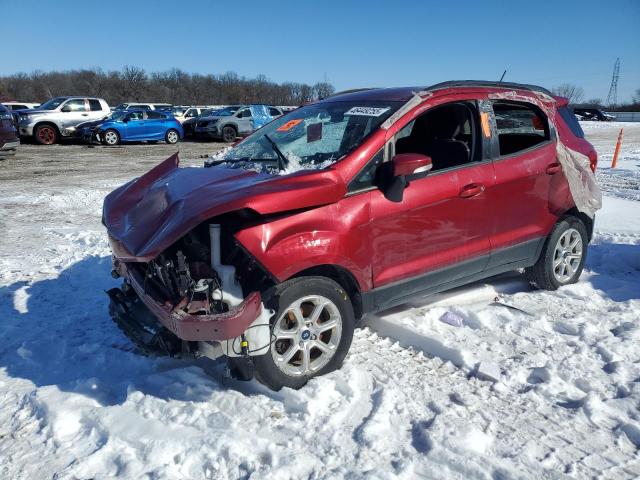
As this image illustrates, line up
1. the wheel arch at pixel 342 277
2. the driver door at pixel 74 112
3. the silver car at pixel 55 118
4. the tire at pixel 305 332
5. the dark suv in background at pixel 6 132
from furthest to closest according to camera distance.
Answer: the driver door at pixel 74 112
the silver car at pixel 55 118
the dark suv in background at pixel 6 132
the wheel arch at pixel 342 277
the tire at pixel 305 332

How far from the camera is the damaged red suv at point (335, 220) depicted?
3002mm

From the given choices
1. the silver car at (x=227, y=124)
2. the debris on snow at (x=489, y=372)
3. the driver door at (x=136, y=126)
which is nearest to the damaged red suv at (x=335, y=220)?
the debris on snow at (x=489, y=372)

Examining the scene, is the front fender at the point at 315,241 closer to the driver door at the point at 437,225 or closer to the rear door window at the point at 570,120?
the driver door at the point at 437,225

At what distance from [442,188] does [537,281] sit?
172 centimetres

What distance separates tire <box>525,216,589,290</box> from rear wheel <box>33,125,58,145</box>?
20417 mm

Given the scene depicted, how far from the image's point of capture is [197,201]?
3.05 meters

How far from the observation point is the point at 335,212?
3262mm

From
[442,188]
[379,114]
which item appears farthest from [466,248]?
[379,114]

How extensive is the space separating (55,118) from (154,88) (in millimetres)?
49668

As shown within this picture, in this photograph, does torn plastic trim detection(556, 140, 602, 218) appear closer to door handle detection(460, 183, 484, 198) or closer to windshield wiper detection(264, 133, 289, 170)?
door handle detection(460, 183, 484, 198)

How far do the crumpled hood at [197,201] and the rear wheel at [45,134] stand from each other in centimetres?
1925

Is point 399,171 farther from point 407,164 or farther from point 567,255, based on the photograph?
point 567,255

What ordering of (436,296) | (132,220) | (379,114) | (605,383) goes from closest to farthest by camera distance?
(605,383) < (132,220) < (379,114) < (436,296)

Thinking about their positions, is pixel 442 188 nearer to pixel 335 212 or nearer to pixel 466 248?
pixel 466 248
